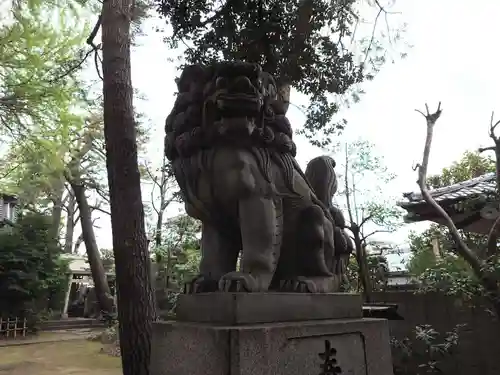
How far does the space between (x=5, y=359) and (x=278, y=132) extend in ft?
29.8

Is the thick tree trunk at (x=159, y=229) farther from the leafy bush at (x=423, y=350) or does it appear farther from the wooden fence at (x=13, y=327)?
the leafy bush at (x=423, y=350)

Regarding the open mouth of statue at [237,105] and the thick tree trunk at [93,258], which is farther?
the thick tree trunk at [93,258]

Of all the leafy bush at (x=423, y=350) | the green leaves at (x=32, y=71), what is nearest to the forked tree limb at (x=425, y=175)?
the leafy bush at (x=423, y=350)

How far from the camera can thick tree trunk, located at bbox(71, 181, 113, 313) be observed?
15789 millimetres

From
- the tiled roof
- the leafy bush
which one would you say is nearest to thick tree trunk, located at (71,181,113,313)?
the tiled roof

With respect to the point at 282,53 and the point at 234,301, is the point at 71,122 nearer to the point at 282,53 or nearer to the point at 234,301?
the point at 282,53

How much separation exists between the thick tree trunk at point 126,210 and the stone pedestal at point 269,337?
2.62 meters

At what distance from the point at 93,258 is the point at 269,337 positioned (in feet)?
51.4

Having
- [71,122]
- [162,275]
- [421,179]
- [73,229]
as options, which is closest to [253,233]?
[421,179]

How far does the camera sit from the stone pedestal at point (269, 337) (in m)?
1.68

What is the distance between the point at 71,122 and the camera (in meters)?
10.6

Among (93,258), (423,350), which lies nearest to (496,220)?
(423,350)

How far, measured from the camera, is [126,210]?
481 centimetres

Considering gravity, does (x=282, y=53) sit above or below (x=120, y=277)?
above
